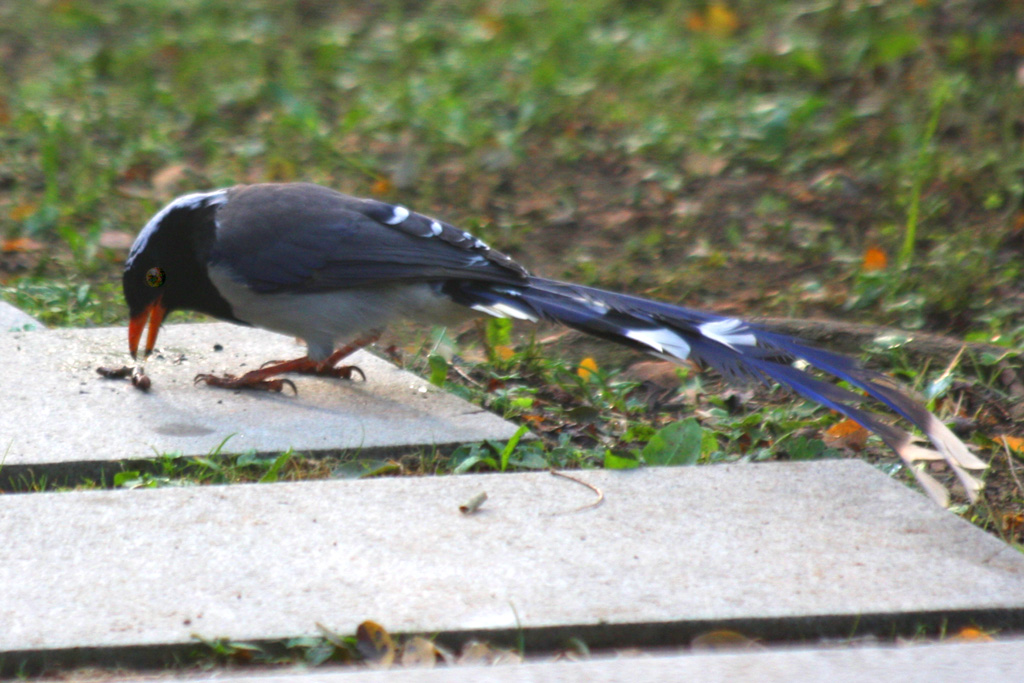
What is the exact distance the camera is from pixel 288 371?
4121 millimetres

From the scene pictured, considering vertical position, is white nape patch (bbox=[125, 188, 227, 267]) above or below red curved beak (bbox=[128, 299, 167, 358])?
above

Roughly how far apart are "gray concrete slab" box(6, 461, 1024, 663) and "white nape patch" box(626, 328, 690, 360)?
1.71 ft

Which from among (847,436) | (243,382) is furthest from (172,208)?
(847,436)

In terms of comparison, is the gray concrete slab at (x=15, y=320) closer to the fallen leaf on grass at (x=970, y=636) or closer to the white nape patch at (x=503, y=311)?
the white nape patch at (x=503, y=311)

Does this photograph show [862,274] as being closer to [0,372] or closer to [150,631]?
[0,372]

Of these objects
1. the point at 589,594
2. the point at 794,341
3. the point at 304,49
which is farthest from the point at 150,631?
the point at 304,49

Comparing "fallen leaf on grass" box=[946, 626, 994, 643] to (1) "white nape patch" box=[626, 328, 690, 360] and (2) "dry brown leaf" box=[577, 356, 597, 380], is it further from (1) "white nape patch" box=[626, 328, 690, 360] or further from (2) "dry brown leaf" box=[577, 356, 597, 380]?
(2) "dry brown leaf" box=[577, 356, 597, 380]

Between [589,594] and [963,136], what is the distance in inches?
197

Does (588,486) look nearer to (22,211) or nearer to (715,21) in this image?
(22,211)

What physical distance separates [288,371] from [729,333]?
1.58 meters

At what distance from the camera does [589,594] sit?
2314 mm

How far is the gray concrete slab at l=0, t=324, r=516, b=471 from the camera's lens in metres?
3.25

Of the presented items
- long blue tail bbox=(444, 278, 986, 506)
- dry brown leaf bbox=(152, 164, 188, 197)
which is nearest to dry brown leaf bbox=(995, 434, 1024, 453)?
long blue tail bbox=(444, 278, 986, 506)

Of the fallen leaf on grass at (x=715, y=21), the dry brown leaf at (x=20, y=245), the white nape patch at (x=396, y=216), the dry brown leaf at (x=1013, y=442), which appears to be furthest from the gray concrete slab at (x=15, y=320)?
the fallen leaf on grass at (x=715, y=21)
